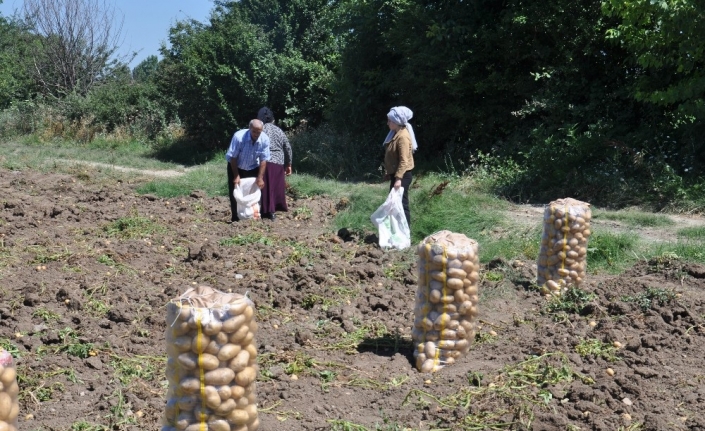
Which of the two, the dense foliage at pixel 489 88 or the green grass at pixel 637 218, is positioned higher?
the dense foliage at pixel 489 88

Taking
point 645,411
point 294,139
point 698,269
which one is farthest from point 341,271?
point 294,139

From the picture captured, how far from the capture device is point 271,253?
8.37 m

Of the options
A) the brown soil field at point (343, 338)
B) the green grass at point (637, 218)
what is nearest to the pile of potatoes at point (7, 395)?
the brown soil field at point (343, 338)

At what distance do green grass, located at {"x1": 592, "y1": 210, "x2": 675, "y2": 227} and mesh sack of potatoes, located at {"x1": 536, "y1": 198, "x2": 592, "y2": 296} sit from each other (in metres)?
3.87

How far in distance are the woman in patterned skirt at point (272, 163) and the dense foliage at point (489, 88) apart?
423cm

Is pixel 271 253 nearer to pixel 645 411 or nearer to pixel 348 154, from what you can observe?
pixel 645 411

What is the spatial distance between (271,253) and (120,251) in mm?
1615

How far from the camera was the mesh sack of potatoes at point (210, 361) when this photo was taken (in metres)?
3.49

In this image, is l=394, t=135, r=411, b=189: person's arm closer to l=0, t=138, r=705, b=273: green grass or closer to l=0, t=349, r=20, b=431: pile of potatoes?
l=0, t=138, r=705, b=273: green grass

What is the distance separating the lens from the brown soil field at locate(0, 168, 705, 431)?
448 cm

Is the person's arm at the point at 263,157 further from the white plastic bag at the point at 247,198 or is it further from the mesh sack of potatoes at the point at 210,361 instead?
the mesh sack of potatoes at the point at 210,361

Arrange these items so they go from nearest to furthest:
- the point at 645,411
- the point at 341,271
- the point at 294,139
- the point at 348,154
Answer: the point at 645,411 < the point at 341,271 < the point at 348,154 < the point at 294,139

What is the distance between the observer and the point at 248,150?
10172 millimetres

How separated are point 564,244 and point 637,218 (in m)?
4.30
